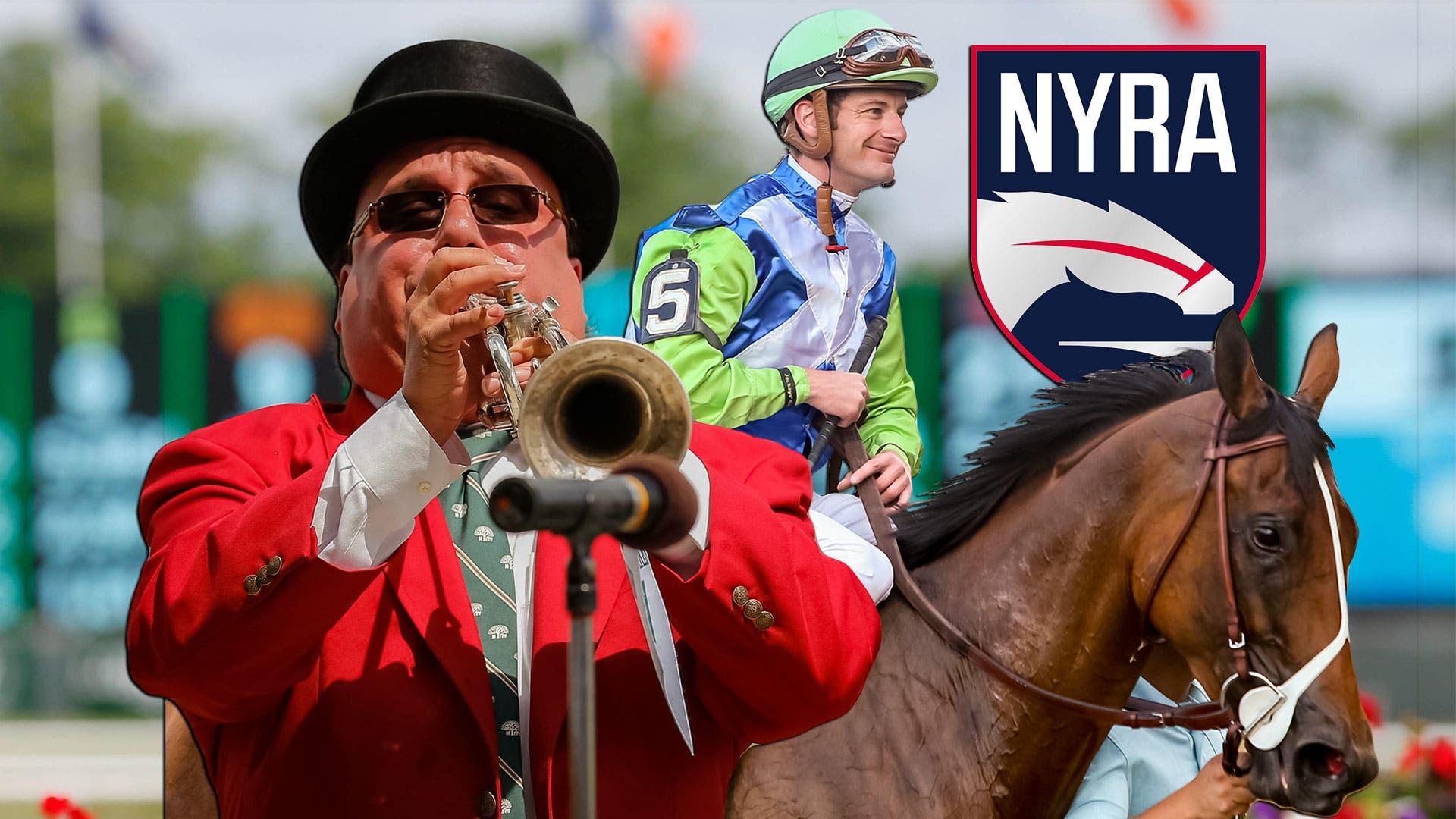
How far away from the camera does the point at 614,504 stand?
161 cm

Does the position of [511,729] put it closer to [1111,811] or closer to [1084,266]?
[1111,811]

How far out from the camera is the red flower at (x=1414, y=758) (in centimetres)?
563

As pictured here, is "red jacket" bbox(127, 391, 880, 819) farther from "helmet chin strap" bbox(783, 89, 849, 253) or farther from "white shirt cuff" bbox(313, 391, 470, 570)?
"helmet chin strap" bbox(783, 89, 849, 253)

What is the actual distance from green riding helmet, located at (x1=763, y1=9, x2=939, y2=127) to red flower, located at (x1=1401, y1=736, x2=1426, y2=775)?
9.64 ft

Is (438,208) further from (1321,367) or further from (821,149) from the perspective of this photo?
(1321,367)

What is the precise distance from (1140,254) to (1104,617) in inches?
69.1

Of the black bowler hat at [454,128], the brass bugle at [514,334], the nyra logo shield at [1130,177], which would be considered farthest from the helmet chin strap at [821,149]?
the brass bugle at [514,334]

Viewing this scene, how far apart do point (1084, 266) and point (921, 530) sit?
1.41m

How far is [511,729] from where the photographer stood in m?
2.25

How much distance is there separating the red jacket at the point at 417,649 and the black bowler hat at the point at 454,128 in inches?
17.4

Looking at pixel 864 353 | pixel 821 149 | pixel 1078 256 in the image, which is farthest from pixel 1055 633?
pixel 1078 256

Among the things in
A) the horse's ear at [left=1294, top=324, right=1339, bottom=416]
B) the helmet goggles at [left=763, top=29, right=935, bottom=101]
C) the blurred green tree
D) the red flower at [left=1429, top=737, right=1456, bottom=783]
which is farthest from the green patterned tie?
the blurred green tree

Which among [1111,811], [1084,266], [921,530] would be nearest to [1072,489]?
[921,530]

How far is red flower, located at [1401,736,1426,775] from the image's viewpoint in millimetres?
5629
